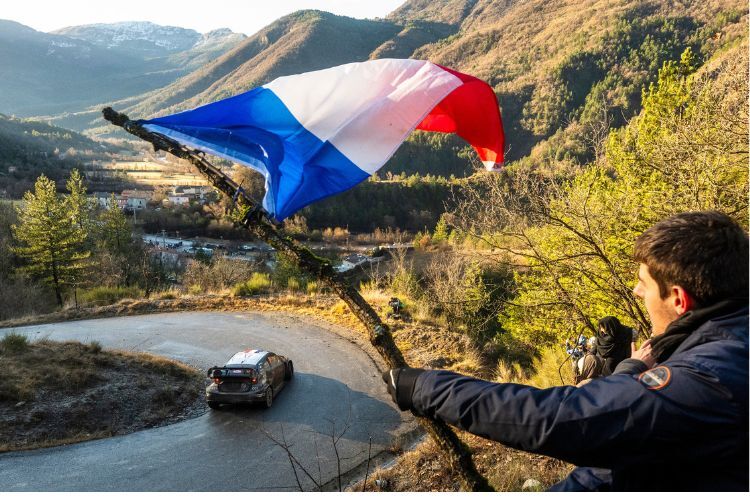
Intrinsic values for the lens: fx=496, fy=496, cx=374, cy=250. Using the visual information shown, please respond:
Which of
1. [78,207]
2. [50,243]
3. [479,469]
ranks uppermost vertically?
[78,207]

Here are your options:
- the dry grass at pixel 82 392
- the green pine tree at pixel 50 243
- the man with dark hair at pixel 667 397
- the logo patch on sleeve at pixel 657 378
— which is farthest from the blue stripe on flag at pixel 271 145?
the green pine tree at pixel 50 243

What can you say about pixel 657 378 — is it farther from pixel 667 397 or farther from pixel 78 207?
pixel 78 207

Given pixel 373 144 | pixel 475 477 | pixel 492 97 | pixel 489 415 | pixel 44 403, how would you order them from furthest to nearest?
pixel 44 403
pixel 492 97
pixel 373 144
pixel 475 477
pixel 489 415

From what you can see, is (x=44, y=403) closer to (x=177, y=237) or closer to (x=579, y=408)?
(x=579, y=408)

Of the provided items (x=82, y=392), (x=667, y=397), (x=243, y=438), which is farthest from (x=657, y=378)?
(x=82, y=392)

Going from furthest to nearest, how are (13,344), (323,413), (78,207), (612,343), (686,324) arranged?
(78,207) → (13,344) → (323,413) → (612,343) → (686,324)

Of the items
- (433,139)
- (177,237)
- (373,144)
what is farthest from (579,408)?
(433,139)
